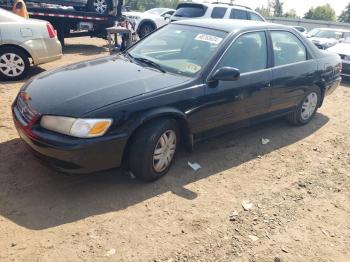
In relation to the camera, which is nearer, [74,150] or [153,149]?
[74,150]

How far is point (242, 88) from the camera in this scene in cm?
435

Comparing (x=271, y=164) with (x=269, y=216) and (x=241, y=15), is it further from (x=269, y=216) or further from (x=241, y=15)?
(x=241, y=15)

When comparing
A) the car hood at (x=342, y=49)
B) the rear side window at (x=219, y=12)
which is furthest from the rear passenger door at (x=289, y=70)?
the rear side window at (x=219, y=12)

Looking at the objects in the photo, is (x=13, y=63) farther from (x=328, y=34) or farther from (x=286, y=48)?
(x=328, y=34)

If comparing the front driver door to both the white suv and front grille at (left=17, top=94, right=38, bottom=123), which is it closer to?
front grille at (left=17, top=94, right=38, bottom=123)

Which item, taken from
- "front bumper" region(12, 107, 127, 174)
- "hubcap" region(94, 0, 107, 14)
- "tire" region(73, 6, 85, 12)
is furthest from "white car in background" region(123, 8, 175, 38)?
"front bumper" region(12, 107, 127, 174)

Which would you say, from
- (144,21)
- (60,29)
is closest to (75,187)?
(60,29)

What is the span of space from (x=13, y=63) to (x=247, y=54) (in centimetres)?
468

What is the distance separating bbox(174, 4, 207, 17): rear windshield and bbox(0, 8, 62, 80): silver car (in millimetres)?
5753

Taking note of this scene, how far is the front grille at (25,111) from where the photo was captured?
338 centimetres

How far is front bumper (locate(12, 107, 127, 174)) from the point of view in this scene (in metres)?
3.15

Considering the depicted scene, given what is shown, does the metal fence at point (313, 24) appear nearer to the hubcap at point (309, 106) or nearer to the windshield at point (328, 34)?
the windshield at point (328, 34)

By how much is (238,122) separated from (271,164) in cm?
67

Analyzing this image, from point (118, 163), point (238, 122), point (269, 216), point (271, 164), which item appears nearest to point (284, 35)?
point (238, 122)
